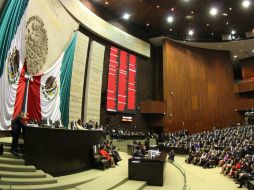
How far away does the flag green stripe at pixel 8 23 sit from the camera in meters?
8.45

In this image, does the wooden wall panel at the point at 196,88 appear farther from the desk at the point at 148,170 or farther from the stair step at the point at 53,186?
the stair step at the point at 53,186

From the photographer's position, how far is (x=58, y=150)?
23.0 feet

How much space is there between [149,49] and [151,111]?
6013mm

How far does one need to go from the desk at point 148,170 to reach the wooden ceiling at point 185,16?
14692 mm

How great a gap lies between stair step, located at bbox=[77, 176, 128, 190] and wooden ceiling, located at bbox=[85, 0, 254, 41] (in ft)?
49.5

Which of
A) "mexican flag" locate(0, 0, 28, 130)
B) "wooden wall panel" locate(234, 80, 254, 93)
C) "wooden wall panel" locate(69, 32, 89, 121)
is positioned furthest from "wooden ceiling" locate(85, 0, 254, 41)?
"mexican flag" locate(0, 0, 28, 130)

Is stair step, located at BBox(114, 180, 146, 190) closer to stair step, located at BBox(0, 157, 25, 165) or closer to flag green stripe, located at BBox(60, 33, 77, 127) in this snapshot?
stair step, located at BBox(0, 157, 25, 165)

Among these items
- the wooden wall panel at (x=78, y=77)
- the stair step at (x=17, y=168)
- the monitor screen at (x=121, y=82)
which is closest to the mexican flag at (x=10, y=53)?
the stair step at (x=17, y=168)

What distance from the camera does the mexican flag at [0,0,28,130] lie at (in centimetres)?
855

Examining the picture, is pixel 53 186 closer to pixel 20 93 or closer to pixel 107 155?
pixel 107 155

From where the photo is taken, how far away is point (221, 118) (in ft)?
82.8

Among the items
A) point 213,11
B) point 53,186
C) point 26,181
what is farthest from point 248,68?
point 26,181

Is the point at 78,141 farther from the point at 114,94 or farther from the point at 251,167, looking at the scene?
the point at 114,94

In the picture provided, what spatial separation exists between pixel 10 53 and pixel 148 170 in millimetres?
6156
